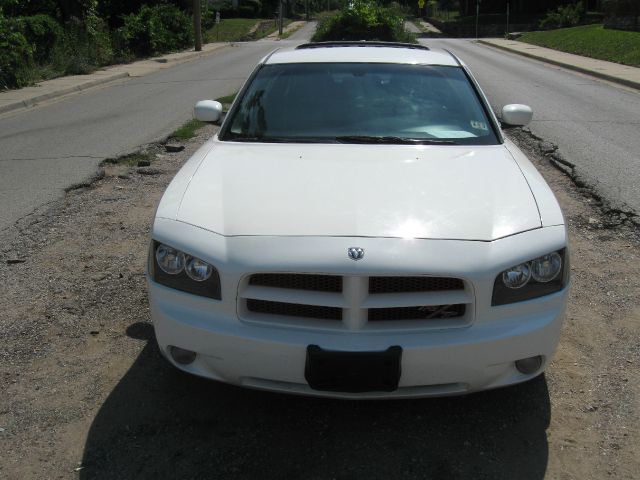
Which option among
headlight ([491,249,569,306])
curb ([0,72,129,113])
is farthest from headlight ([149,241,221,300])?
curb ([0,72,129,113])

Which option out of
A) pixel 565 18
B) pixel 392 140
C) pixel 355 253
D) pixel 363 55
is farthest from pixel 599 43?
pixel 355 253

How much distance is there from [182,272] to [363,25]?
78.6ft

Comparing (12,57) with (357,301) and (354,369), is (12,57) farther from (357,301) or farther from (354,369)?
(354,369)

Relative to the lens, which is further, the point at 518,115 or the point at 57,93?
the point at 57,93

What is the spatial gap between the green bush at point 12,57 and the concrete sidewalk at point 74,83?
0.36m

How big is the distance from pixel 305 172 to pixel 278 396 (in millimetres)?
1138

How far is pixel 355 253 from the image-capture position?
286 cm

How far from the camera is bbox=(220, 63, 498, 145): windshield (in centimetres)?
423

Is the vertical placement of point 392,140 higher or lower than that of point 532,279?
higher

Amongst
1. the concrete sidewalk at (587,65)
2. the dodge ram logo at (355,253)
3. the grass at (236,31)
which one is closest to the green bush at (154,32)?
the grass at (236,31)

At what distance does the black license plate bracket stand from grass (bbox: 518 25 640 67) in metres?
21.9

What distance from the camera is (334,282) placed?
291cm

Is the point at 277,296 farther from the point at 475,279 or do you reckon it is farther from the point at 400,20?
the point at 400,20

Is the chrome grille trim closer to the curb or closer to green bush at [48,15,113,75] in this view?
the curb
